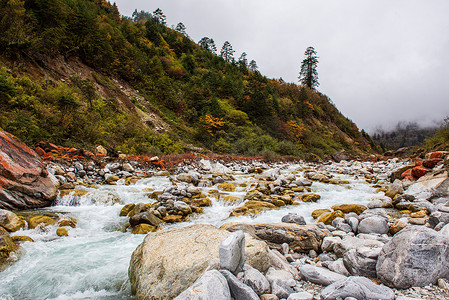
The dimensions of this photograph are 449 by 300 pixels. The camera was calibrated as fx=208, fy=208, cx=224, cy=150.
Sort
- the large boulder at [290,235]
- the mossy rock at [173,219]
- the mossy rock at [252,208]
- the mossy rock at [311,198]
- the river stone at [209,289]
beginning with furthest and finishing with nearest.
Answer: the mossy rock at [311,198] → the mossy rock at [252,208] → the mossy rock at [173,219] → the large boulder at [290,235] → the river stone at [209,289]

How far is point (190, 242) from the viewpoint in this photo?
9.37 feet

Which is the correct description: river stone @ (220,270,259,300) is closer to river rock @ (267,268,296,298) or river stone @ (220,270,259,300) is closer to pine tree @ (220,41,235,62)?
river rock @ (267,268,296,298)

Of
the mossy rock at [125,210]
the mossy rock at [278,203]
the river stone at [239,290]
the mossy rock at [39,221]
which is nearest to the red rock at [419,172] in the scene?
the mossy rock at [278,203]

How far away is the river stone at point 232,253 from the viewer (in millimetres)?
2145

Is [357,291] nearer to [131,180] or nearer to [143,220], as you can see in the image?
[143,220]

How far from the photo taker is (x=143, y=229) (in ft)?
15.2

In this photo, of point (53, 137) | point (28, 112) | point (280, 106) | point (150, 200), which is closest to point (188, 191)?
point (150, 200)

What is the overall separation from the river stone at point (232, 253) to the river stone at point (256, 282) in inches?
4.9

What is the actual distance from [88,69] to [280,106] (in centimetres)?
2479

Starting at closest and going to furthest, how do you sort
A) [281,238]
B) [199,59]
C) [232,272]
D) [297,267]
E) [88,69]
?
[232,272], [297,267], [281,238], [88,69], [199,59]

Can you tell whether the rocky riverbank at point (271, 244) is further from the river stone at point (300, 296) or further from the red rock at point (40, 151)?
the red rock at point (40, 151)

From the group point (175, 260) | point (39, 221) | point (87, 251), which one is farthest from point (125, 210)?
point (175, 260)

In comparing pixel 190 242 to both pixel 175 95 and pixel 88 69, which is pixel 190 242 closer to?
pixel 88 69

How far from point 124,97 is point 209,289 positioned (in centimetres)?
2016
